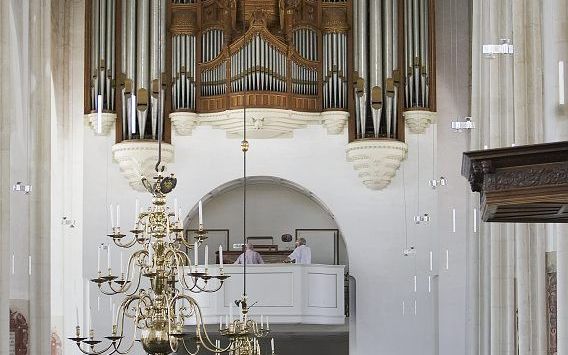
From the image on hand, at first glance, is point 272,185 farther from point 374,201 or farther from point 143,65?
point 143,65

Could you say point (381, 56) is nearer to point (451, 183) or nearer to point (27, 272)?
point (451, 183)

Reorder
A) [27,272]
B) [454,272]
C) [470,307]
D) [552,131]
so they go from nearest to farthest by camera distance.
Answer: [552,131] < [27,272] < [470,307] < [454,272]

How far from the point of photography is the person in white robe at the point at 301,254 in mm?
29781

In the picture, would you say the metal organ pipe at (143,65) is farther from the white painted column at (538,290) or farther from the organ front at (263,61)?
the white painted column at (538,290)

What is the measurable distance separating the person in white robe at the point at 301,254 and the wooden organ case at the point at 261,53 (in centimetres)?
283

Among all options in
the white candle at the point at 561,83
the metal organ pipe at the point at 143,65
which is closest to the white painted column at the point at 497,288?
the white candle at the point at 561,83

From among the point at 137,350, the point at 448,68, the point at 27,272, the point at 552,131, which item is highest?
the point at 448,68

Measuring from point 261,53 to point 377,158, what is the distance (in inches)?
128

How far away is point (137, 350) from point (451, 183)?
7.42 m

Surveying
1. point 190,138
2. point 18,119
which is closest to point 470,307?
point 190,138

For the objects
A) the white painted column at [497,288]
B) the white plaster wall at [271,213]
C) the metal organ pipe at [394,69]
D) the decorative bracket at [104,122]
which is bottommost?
the white painted column at [497,288]

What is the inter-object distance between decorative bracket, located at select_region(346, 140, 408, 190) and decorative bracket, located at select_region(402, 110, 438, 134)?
0.43 metres

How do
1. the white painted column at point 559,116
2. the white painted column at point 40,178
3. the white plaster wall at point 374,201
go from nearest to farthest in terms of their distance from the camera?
the white painted column at point 559,116 → the white painted column at point 40,178 → the white plaster wall at point 374,201

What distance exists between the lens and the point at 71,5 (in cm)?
3092
